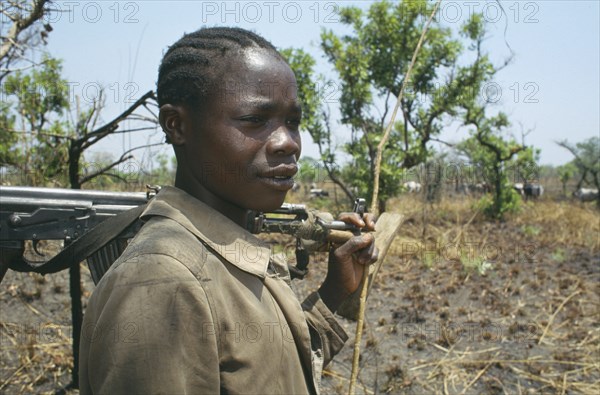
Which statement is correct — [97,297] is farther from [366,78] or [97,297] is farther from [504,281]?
[366,78]

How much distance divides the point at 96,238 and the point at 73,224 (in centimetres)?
62

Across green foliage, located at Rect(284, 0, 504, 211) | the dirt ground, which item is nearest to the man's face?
the dirt ground

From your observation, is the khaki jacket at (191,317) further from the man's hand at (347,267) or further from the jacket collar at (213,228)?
the man's hand at (347,267)

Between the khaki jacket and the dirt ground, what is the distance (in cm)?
253

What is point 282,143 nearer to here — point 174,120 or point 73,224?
point 174,120

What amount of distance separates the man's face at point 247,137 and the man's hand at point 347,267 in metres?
0.72

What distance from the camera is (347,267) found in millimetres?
2090

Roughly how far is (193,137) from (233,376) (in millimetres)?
614

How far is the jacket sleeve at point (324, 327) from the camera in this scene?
1.79 meters

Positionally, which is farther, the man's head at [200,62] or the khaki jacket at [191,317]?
the man's head at [200,62]

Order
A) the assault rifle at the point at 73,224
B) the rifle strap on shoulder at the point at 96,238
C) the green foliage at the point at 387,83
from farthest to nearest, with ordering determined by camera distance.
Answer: the green foliage at the point at 387,83, the assault rifle at the point at 73,224, the rifle strap on shoulder at the point at 96,238

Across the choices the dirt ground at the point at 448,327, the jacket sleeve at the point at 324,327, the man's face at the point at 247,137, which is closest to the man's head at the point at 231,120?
the man's face at the point at 247,137

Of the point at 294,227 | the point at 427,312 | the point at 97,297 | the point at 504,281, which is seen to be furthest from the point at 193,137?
the point at 504,281

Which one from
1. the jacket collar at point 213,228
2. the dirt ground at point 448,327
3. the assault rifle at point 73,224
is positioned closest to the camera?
the jacket collar at point 213,228
